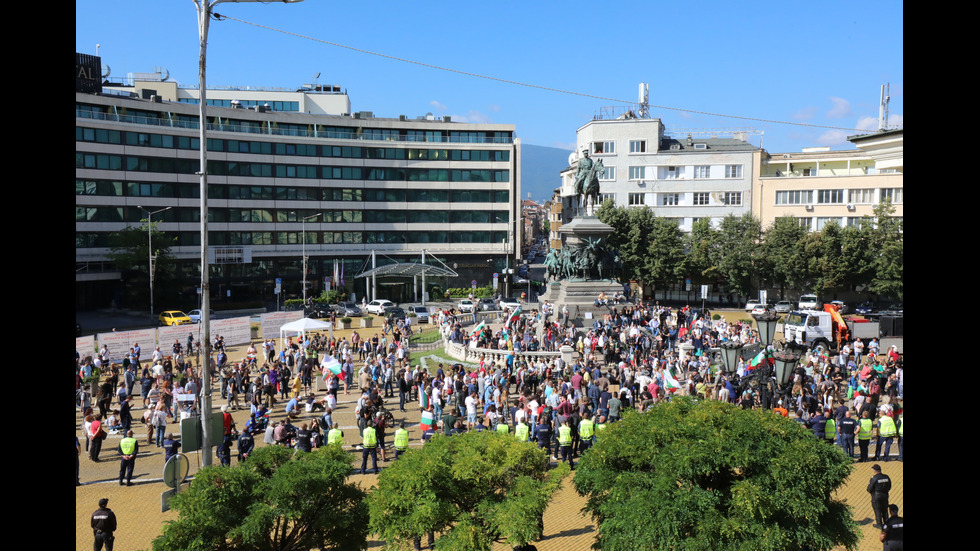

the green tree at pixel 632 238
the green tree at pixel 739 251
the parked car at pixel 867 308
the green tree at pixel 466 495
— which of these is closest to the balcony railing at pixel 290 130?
the green tree at pixel 632 238

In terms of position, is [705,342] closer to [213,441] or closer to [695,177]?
[213,441]

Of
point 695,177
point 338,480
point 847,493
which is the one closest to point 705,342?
point 847,493

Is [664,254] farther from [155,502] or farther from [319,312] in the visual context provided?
[155,502]

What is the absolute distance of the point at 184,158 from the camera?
6419cm

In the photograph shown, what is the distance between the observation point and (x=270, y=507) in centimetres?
867

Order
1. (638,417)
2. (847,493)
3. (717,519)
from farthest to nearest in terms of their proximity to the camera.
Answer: (847,493) → (638,417) → (717,519)

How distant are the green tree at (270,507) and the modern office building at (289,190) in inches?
2295

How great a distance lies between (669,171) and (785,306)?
19.0 metres

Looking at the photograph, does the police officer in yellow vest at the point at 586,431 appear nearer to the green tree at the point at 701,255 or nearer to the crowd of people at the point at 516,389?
the crowd of people at the point at 516,389

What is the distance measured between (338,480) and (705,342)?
76.0 feet

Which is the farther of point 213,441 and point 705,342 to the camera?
point 705,342

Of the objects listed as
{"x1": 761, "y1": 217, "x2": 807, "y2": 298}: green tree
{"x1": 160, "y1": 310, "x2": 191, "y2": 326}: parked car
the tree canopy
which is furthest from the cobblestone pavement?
{"x1": 761, "y1": 217, "x2": 807, "y2": 298}: green tree
